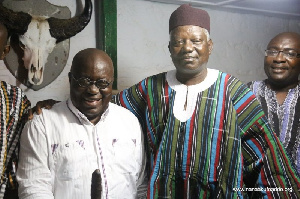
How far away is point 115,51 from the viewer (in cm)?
308

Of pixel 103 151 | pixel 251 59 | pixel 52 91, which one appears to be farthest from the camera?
pixel 251 59

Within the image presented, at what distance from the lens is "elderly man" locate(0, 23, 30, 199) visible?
1.95 metres

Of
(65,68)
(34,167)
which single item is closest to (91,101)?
(34,167)

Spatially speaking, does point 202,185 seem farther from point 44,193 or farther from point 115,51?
point 115,51

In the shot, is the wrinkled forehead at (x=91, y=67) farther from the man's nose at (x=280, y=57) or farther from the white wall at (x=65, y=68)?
the man's nose at (x=280, y=57)

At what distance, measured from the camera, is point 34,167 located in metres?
1.74

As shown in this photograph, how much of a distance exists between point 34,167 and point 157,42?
80.3 inches

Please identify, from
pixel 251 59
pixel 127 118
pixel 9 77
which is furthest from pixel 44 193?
pixel 251 59

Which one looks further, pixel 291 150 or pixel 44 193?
pixel 291 150

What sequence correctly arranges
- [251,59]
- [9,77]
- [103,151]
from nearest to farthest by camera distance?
[103,151]
[9,77]
[251,59]

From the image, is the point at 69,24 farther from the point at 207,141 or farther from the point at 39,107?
the point at 207,141

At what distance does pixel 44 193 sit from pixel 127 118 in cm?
64

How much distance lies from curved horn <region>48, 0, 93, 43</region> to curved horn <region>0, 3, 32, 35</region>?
197mm

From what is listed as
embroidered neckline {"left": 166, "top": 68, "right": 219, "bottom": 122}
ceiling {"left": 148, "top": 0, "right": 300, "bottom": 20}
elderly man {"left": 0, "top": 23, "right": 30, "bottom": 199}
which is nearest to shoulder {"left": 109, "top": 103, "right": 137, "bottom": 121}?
embroidered neckline {"left": 166, "top": 68, "right": 219, "bottom": 122}
